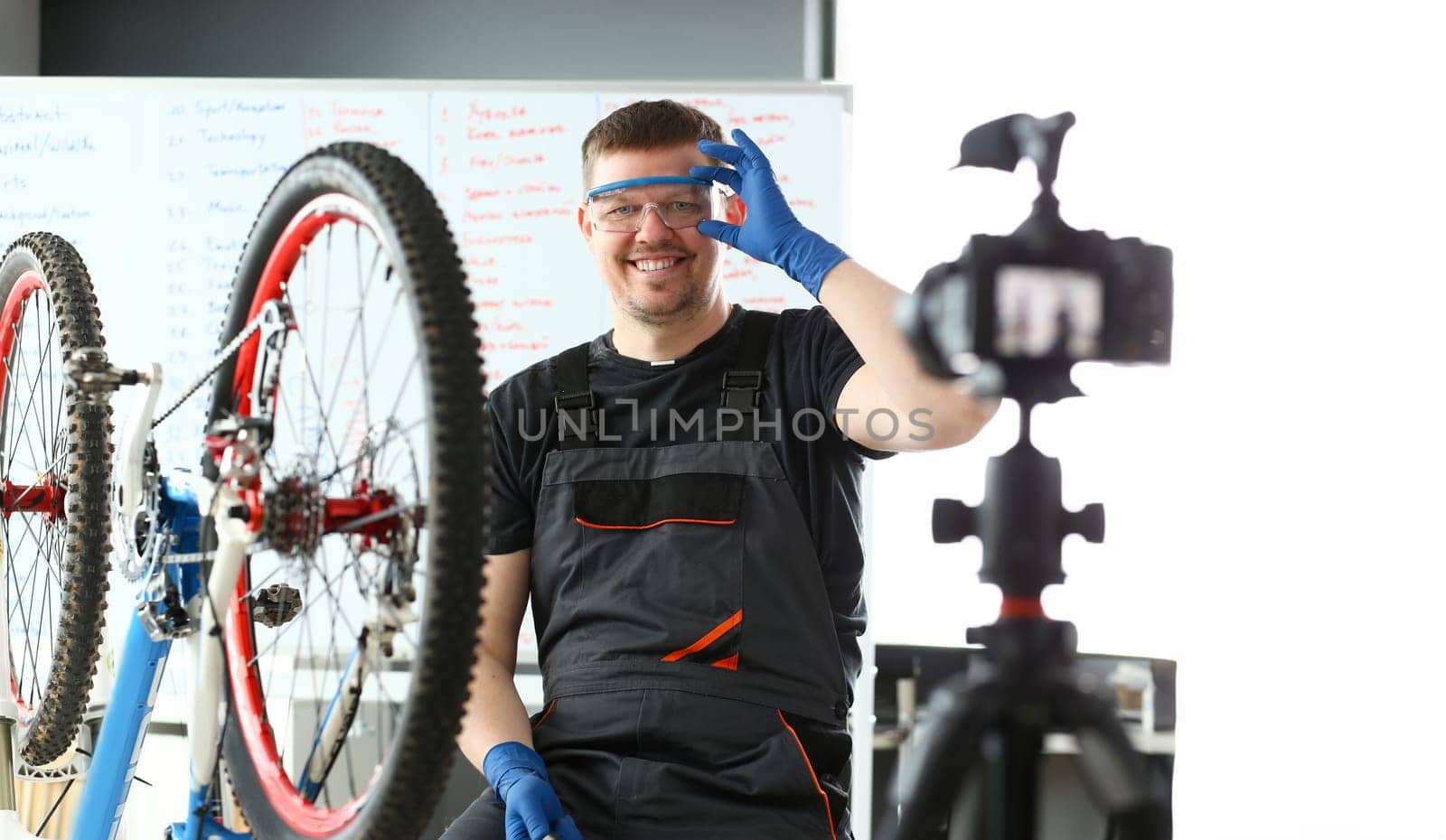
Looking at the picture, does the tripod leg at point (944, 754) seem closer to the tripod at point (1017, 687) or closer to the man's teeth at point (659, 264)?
the tripod at point (1017, 687)

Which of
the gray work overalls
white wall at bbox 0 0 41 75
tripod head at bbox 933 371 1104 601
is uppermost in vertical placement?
white wall at bbox 0 0 41 75

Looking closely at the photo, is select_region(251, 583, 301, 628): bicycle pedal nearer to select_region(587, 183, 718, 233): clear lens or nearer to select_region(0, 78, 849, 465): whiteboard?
select_region(587, 183, 718, 233): clear lens

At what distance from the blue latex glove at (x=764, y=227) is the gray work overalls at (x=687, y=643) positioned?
17cm

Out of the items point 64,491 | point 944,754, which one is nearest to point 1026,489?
point 944,754

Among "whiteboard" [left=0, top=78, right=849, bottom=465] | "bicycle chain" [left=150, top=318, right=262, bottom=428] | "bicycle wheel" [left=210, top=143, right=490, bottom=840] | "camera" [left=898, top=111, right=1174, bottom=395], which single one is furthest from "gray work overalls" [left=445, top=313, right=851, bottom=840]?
"whiteboard" [left=0, top=78, right=849, bottom=465]

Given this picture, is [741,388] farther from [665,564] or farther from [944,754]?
[944,754]

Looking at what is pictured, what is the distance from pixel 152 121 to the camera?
2416 millimetres

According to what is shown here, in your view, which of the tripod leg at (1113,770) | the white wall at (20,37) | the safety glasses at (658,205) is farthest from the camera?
the white wall at (20,37)

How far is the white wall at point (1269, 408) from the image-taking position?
93.1 inches

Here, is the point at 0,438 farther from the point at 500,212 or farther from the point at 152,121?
the point at 152,121

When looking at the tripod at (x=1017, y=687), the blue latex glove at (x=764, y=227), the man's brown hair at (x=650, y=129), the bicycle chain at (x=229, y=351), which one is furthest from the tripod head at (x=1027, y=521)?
the man's brown hair at (x=650, y=129)

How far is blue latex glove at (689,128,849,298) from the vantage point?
1243 millimetres

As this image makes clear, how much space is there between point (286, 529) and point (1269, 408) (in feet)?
7.34

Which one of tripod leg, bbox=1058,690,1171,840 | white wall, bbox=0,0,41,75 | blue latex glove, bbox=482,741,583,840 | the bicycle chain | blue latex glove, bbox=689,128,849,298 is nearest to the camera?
tripod leg, bbox=1058,690,1171,840
